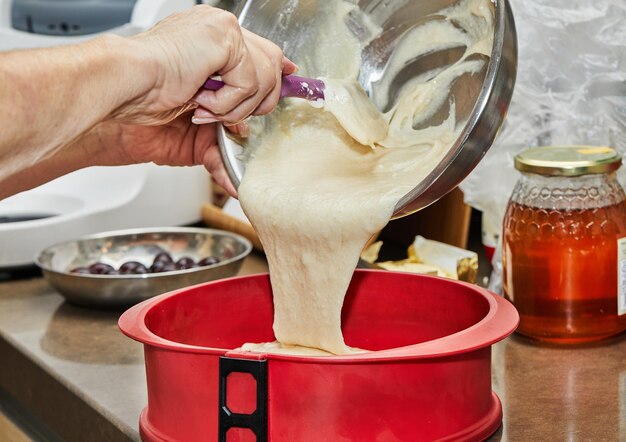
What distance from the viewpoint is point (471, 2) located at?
3.05 ft

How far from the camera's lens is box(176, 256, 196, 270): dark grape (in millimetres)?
1376

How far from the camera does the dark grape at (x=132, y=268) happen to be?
52.8 inches

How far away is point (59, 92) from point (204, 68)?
138 millimetres

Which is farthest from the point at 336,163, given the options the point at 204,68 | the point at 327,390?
the point at 327,390

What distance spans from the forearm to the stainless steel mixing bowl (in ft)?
0.71

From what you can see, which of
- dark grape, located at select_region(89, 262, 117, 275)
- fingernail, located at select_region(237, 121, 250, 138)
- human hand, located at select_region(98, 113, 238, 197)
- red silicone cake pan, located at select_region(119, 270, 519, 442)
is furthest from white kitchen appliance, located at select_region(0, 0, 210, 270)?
red silicone cake pan, located at select_region(119, 270, 519, 442)

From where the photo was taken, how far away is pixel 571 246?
1.05m

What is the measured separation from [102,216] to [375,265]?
493 mm

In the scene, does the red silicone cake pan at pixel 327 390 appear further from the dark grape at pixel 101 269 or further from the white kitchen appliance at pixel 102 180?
the white kitchen appliance at pixel 102 180

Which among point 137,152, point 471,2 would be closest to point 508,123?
point 471,2

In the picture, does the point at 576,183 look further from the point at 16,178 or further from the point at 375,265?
the point at 16,178

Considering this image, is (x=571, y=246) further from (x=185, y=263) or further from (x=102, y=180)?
(x=102, y=180)

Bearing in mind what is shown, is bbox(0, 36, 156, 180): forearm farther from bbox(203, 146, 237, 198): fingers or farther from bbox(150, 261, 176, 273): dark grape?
bbox(150, 261, 176, 273): dark grape

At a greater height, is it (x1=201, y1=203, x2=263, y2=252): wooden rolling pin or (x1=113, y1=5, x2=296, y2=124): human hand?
(x1=113, y1=5, x2=296, y2=124): human hand
